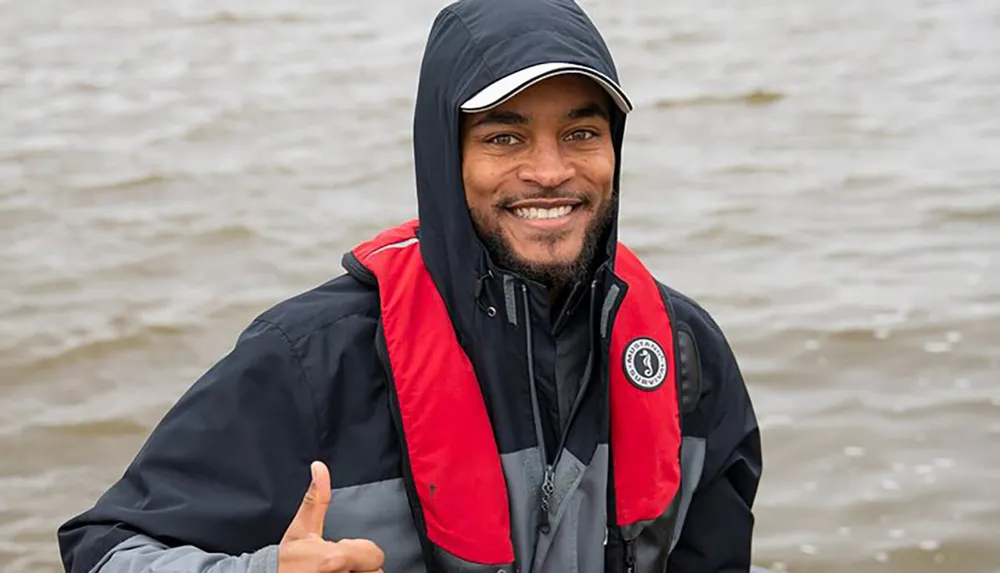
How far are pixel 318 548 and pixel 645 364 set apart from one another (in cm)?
84

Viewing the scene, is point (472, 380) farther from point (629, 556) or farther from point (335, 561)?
point (335, 561)

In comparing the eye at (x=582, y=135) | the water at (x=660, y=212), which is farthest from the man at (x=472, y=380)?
the water at (x=660, y=212)

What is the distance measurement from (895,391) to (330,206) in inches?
124

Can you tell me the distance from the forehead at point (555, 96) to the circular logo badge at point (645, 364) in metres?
0.46

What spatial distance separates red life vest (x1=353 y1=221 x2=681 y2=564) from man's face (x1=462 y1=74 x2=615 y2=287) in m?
0.16

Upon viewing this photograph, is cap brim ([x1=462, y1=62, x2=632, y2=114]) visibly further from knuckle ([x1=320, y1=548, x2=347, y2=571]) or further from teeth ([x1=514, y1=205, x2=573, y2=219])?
knuckle ([x1=320, y1=548, x2=347, y2=571])

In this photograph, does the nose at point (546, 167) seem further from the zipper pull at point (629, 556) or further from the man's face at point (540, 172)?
the zipper pull at point (629, 556)

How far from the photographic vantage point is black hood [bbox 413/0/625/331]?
267 centimetres

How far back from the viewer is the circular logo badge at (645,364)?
2.93 m

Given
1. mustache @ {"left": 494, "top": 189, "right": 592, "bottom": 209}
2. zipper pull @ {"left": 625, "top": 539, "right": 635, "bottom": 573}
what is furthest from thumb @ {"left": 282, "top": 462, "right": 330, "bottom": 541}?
zipper pull @ {"left": 625, "top": 539, "right": 635, "bottom": 573}

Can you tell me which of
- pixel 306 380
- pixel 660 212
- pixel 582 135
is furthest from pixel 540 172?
pixel 660 212

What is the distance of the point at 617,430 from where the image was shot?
9.59 ft

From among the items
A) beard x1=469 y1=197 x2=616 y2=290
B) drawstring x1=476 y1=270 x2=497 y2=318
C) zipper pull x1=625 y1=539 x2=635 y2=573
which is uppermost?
beard x1=469 y1=197 x2=616 y2=290

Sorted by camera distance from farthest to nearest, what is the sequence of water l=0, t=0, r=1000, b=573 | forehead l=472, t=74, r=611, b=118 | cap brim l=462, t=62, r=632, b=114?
water l=0, t=0, r=1000, b=573 → forehead l=472, t=74, r=611, b=118 → cap brim l=462, t=62, r=632, b=114
